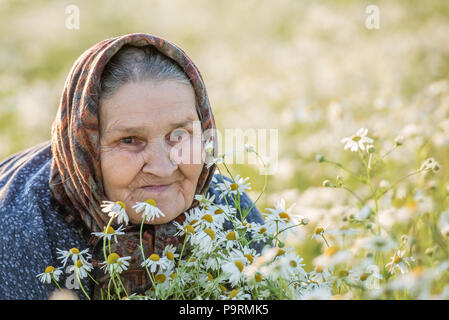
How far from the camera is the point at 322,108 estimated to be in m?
4.38

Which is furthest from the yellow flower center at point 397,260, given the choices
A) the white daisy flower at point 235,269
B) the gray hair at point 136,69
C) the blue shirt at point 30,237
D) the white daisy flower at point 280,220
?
the blue shirt at point 30,237

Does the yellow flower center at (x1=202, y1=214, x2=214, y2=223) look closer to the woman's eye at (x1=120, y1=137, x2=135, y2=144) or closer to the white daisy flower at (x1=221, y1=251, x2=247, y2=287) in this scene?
the white daisy flower at (x1=221, y1=251, x2=247, y2=287)

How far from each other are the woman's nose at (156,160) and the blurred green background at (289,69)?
87cm

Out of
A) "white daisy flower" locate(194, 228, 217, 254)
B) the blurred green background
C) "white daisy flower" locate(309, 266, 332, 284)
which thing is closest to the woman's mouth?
"white daisy flower" locate(194, 228, 217, 254)

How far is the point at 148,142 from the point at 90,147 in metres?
0.18

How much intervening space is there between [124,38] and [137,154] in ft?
1.14

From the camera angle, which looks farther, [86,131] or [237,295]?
[86,131]

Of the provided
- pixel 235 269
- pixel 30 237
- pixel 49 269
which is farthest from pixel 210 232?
pixel 30 237

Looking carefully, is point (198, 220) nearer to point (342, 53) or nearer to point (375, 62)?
point (375, 62)

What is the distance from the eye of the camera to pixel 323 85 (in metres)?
5.05

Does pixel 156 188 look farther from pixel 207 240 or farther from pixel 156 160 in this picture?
pixel 207 240

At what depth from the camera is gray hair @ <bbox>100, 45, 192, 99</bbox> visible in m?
1.54
